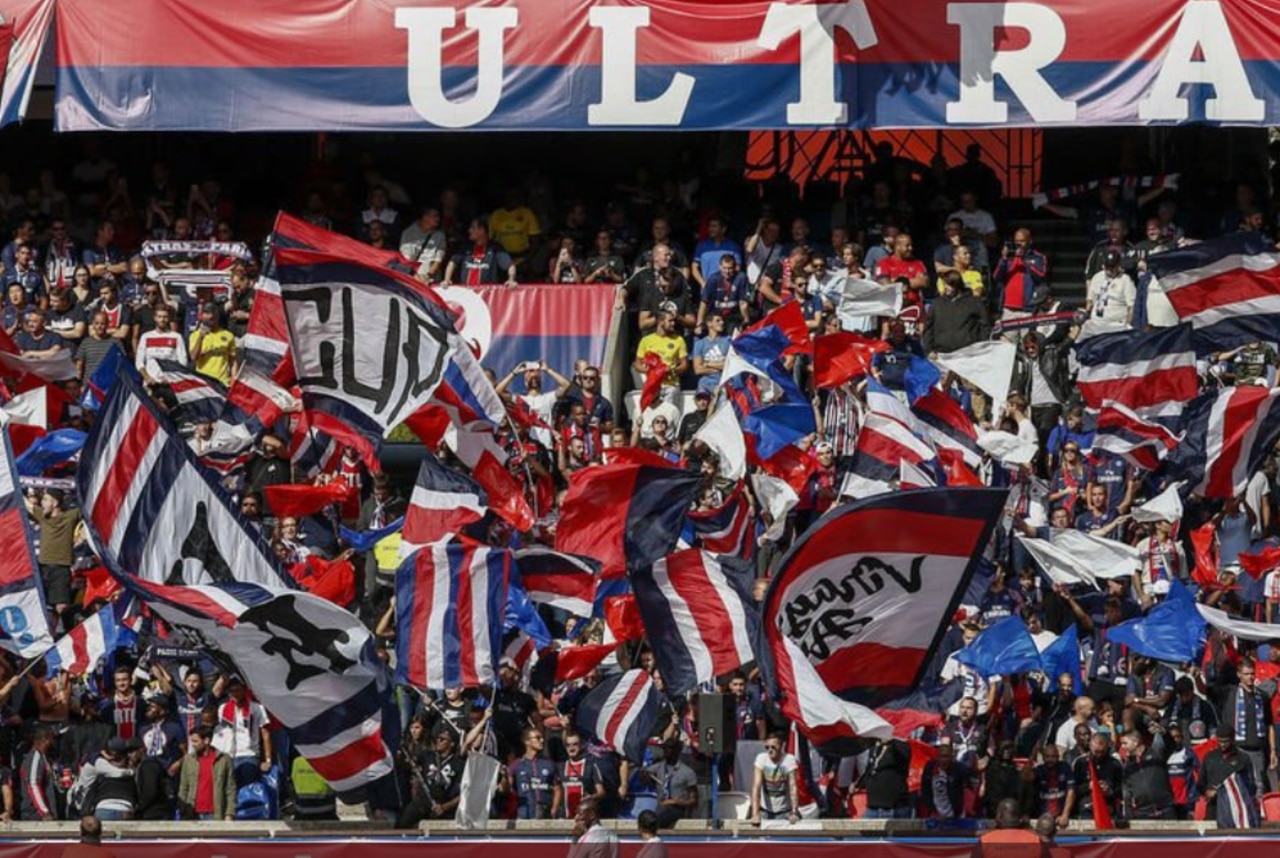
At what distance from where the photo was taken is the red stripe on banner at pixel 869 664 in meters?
23.4

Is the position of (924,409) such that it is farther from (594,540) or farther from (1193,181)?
(1193,181)

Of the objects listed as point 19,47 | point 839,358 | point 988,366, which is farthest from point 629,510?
point 19,47

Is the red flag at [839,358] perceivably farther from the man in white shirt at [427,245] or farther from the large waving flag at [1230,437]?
the man in white shirt at [427,245]

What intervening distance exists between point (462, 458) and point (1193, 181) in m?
11.6

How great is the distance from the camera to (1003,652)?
86.3ft

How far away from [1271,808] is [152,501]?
30.3ft

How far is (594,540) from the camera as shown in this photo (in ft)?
84.1

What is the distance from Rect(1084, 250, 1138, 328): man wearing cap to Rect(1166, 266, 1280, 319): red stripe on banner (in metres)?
3.17

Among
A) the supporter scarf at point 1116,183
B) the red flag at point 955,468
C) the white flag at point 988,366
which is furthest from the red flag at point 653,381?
the supporter scarf at point 1116,183

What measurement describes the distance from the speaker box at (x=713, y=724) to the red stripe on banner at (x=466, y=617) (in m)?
1.80

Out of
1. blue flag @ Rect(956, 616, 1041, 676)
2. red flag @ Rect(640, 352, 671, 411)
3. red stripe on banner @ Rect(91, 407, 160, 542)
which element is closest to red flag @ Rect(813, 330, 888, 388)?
red flag @ Rect(640, 352, 671, 411)

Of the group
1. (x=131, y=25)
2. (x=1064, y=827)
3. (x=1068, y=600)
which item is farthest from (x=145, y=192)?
(x=1064, y=827)

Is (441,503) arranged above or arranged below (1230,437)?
below

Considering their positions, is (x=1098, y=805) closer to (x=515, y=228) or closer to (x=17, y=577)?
(x=17, y=577)
